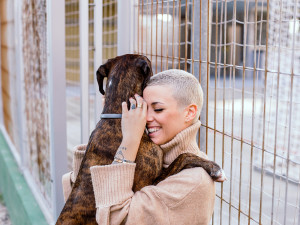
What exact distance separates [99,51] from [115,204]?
4.30 feet

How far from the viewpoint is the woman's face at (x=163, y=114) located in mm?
1554

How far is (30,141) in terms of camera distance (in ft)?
14.7

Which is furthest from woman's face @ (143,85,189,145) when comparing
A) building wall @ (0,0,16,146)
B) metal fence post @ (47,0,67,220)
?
building wall @ (0,0,16,146)

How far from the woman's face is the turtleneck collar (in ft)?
0.08

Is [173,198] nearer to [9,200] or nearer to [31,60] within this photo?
[31,60]

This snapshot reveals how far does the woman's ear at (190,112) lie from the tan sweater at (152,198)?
193 mm

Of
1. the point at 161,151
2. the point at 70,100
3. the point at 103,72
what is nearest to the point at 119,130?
the point at 161,151

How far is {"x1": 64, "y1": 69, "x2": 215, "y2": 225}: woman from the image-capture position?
4.83 ft

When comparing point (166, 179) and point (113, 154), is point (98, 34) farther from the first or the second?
point (166, 179)

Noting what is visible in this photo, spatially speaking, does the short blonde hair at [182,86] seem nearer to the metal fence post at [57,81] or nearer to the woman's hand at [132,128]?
the woman's hand at [132,128]

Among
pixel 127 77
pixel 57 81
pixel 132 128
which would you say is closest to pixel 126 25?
pixel 57 81

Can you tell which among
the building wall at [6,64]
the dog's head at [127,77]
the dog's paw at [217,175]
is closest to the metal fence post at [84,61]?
the dog's head at [127,77]

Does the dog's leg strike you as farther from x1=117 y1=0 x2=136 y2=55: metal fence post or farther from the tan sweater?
x1=117 y1=0 x2=136 y2=55: metal fence post

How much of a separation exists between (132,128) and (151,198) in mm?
263
